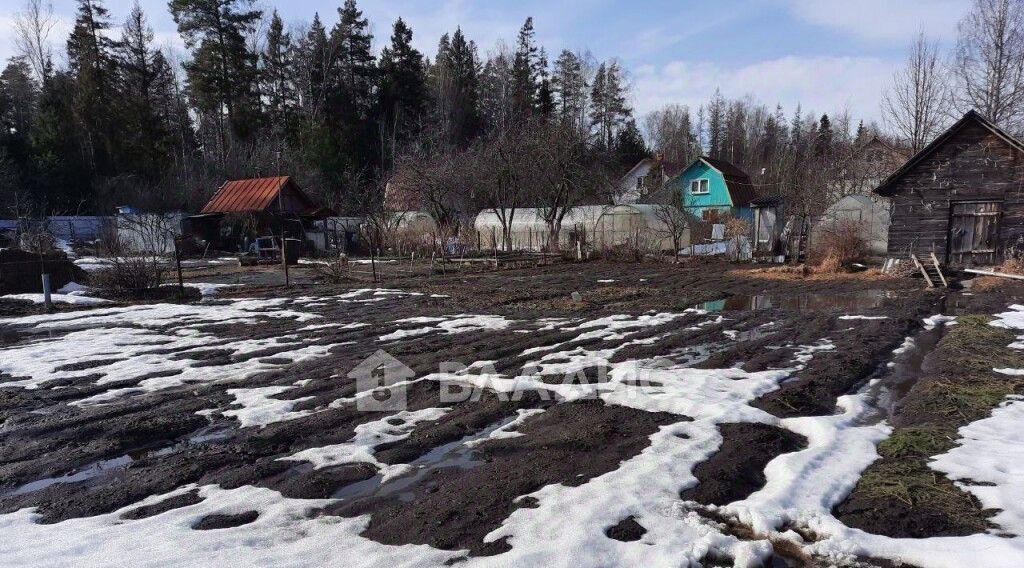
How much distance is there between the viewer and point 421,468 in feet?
15.3

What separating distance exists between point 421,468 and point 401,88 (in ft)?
163

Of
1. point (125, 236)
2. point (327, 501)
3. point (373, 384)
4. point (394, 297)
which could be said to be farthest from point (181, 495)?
point (125, 236)

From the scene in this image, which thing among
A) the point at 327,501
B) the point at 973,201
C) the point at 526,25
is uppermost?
the point at 526,25

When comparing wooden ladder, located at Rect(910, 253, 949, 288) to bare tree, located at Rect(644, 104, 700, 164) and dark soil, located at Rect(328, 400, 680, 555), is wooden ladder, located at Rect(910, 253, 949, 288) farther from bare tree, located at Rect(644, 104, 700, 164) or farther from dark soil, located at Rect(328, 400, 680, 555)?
bare tree, located at Rect(644, 104, 700, 164)

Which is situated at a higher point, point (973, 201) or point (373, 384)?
point (973, 201)

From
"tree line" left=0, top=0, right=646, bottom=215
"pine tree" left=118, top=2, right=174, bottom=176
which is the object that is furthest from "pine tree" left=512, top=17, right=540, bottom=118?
"pine tree" left=118, top=2, right=174, bottom=176

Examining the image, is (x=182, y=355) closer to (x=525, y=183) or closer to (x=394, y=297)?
(x=394, y=297)

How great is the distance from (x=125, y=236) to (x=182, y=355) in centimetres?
3184

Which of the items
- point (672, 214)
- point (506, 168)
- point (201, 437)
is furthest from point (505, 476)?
point (506, 168)

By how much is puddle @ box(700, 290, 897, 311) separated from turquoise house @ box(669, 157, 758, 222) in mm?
25598

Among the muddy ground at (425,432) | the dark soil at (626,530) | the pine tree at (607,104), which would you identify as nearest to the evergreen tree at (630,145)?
the pine tree at (607,104)

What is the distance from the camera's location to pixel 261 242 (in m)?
33.3

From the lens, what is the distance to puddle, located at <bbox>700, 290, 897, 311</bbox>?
12867mm

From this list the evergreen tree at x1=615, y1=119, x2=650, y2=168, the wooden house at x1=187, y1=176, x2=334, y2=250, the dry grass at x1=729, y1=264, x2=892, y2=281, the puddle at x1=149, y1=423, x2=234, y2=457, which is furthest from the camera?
the evergreen tree at x1=615, y1=119, x2=650, y2=168
